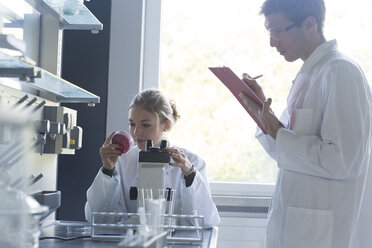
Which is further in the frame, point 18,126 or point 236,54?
point 236,54

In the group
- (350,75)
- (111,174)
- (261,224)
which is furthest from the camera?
(261,224)

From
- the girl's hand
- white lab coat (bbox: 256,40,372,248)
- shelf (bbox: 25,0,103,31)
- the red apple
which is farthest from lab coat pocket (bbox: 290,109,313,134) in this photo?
shelf (bbox: 25,0,103,31)

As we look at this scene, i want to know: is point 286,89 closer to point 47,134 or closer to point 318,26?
point 318,26

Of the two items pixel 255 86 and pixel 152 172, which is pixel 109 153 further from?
pixel 255 86

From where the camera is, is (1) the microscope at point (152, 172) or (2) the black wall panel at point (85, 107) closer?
(1) the microscope at point (152, 172)

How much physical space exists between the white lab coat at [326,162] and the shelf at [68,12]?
1.10 metres

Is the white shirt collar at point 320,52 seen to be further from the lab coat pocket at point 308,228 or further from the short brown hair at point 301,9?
the lab coat pocket at point 308,228

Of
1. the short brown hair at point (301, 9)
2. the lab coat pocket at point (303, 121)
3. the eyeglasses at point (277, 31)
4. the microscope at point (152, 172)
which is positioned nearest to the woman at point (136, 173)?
the microscope at point (152, 172)

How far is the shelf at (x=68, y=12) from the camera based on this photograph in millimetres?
2334

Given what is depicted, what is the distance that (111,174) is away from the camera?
244cm

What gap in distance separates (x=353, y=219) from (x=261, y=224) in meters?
1.26

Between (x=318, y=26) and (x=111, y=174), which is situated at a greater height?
(x=318, y=26)

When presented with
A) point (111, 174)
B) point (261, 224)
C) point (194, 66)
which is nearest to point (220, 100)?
point (194, 66)

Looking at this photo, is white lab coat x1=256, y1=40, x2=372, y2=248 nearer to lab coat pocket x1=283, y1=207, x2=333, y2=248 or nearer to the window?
lab coat pocket x1=283, y1=207, x2=333, y2=248
